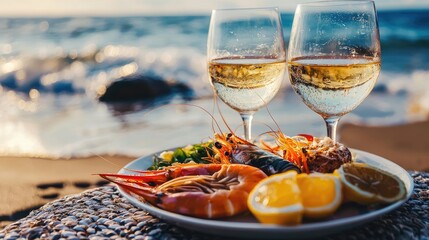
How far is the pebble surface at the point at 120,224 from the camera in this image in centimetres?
252

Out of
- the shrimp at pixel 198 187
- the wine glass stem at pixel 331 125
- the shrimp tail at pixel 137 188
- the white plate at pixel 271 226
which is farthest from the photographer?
the wine glass stem at pixel 331 125

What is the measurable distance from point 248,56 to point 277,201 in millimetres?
1017

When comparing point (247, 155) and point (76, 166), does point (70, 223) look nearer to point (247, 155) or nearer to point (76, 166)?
point (247, 155)

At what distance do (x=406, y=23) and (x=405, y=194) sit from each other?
21564 millimetres

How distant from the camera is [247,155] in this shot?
9.25ft

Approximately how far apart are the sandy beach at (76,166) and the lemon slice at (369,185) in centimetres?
171

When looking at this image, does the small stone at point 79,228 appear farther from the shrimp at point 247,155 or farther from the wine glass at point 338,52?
the wine glass at point 338,52

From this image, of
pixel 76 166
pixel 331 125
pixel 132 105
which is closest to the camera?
pixel 331 125

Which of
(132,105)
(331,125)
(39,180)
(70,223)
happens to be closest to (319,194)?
(331,125)

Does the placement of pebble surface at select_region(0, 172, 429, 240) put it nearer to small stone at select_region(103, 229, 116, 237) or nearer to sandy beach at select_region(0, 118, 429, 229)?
small stone at select_region(103, 229, 116, 237)

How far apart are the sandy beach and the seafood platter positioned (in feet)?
3.61

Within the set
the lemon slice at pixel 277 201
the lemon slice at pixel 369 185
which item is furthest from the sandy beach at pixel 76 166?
the lemon slice at pixel 369 185

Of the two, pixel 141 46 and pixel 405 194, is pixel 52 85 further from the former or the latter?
pixel 405 194

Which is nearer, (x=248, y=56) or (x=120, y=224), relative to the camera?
(x=120, y=224)
